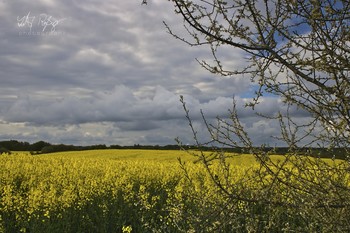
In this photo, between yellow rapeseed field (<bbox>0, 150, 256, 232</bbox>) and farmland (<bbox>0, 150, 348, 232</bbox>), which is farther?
yellow rapeseed field (<bbox>0, 150, 256, 232</bbox>)

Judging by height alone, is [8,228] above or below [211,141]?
below

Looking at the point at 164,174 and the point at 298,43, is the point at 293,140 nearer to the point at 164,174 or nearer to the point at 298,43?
the point at 298,43

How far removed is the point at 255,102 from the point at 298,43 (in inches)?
19.5

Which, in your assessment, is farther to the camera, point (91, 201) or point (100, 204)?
point (91, 201)

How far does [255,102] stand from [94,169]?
11.7 meters

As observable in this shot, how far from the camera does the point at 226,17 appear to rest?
2750mm

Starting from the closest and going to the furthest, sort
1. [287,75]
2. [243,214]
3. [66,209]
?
[243,214] → [287,75] → [66,209]

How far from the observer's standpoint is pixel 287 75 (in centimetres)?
290

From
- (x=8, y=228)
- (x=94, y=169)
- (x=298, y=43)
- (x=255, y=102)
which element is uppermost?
(x=298, y=43)

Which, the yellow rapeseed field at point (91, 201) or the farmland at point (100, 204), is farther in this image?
the yellow rapeseed field at point (91, 201)

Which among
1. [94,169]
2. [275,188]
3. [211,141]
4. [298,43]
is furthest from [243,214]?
[94,169]

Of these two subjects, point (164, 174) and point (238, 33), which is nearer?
point (238, 33)

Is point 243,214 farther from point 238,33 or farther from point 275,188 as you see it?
point 238,33

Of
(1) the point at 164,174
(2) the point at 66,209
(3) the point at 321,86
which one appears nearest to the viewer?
(3) the point at 321,86
